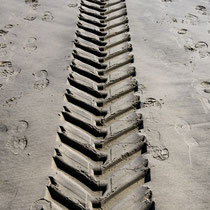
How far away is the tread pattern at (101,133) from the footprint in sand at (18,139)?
0.74 feet

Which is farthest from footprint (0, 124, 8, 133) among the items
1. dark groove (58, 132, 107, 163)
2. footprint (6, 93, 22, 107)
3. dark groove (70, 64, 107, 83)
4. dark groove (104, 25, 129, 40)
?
dark groove (104, 25, 129, 40)

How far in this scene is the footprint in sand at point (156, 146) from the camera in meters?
1.58

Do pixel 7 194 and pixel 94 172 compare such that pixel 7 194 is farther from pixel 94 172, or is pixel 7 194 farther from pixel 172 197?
pixel 172 197

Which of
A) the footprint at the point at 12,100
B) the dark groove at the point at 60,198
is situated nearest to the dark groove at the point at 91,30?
the footprint at the point at 12,100

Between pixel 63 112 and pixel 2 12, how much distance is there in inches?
63.0

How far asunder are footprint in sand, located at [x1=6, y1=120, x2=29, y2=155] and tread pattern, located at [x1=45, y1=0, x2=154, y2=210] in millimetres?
226

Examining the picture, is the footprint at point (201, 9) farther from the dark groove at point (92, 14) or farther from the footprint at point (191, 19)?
the dark groove at point (92, 14)

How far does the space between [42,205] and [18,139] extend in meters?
0.49

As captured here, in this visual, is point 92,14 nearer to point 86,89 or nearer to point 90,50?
point 90,50

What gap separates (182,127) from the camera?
1753mm

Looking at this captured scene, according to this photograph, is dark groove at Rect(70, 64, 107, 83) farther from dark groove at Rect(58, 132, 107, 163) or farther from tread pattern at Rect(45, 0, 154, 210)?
dark groove at Rect(58, 132, 107, 163)

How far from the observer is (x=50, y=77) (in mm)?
2080

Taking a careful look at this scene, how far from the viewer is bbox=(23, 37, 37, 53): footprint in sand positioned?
2.32 m

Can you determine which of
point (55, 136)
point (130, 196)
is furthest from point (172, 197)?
point (55, 136)
